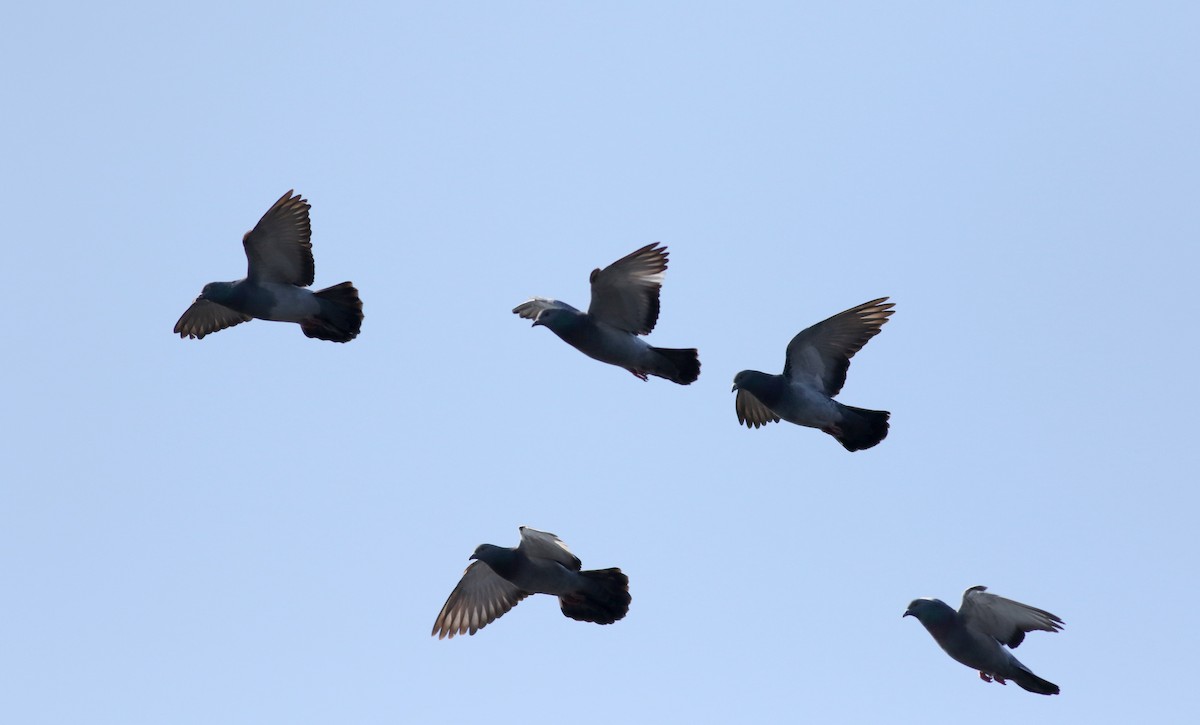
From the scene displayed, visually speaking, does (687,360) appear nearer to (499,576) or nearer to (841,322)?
(841,322)

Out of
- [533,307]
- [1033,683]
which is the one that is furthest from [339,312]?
[1033,683]

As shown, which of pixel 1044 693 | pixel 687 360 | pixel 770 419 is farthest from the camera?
pixel 770 419

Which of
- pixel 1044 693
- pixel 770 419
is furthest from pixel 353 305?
pixel 1044 693

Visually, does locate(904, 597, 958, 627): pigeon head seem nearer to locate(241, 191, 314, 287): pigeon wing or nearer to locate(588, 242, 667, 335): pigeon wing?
A: locate(588, 242, 667, 335): pigeon wing

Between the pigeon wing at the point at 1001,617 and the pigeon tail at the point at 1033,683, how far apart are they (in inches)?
12.8

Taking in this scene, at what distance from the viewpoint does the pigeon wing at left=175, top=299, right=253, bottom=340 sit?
17906 millimetres

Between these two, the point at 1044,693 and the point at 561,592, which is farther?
the point at 561,592

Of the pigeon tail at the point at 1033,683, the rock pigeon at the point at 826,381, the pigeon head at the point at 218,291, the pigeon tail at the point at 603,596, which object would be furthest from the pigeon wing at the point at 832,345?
the pigeon head at the point at 218,291

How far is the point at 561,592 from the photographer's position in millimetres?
15984

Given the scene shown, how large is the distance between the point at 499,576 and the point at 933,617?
472 centimetres

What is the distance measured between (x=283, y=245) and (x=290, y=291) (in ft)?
1.72

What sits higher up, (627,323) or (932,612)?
(627,323)

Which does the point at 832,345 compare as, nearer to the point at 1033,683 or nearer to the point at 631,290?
the point at 631,290

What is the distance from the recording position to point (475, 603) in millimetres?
16766
